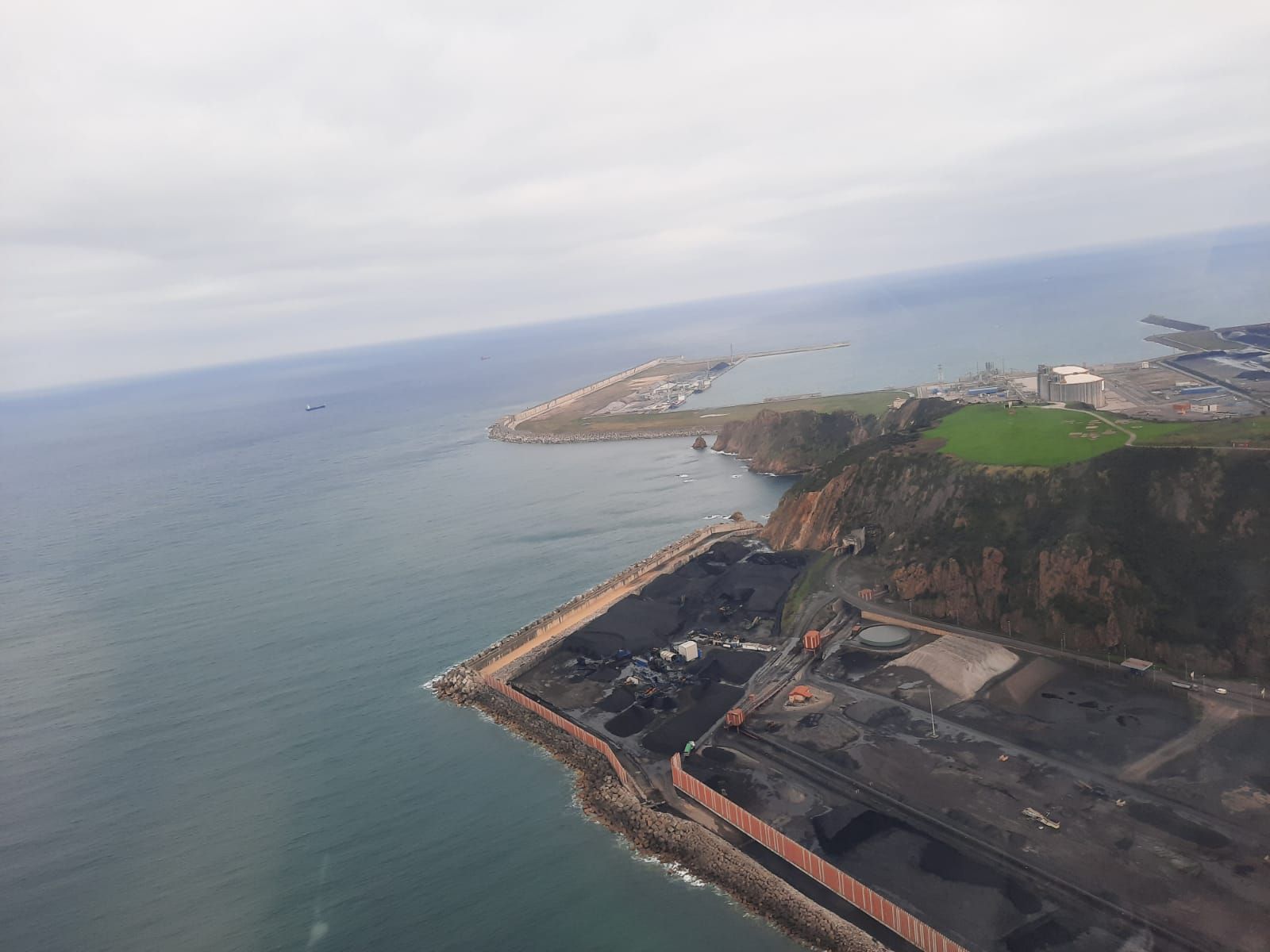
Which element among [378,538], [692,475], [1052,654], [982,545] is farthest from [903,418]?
[378,538]

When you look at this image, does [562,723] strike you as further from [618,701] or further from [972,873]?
[972,873]

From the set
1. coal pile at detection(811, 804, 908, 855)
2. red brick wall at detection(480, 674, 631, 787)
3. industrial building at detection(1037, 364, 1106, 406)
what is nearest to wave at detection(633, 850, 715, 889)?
red brick wall at detection(480, 674, 631, 787)

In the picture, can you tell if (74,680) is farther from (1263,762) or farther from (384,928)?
(1263,762)

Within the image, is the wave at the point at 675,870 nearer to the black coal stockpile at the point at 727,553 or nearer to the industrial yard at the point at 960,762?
the industrial yard at the point at 960,762

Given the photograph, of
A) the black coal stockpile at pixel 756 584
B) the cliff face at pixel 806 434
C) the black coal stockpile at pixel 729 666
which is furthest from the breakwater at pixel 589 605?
the cliff face at pixel 806 434

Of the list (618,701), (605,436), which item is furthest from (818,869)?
(605,436)
